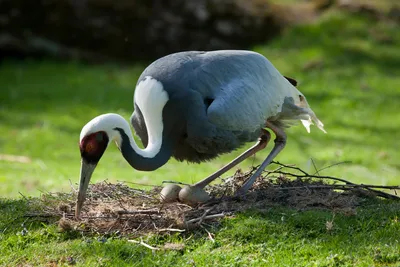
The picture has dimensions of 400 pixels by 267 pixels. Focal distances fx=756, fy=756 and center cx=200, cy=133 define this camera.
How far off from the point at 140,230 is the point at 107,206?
0.56 m

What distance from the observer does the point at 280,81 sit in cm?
811

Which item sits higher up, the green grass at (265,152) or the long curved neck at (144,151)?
the long curved neck at (144,151)

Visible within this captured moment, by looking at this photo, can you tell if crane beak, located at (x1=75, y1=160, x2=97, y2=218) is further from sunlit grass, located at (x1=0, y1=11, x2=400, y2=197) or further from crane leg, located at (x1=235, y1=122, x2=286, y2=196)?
sunlit grass, located at (x1=0, y1=11, x2=400, y2=197)

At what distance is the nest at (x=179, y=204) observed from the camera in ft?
22.1

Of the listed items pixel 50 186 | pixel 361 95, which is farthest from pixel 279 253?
pixel 361 95

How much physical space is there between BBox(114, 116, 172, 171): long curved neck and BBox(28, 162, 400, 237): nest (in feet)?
1.33

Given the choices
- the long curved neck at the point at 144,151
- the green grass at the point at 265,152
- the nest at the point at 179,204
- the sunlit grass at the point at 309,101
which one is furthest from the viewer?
the sunlit grass at the point at 309,101

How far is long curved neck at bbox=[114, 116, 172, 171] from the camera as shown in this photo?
703 centimetres

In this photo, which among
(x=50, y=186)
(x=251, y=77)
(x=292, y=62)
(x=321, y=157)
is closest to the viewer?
(x=251, y=77)

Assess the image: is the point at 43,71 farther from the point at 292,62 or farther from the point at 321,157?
the point at 321,157

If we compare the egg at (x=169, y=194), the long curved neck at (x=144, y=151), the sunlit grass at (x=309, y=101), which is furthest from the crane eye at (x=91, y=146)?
the sunlit grass at (x=309, y=101)

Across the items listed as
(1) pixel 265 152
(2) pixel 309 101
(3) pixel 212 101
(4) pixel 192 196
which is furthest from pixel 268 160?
(2) pixel 309 101

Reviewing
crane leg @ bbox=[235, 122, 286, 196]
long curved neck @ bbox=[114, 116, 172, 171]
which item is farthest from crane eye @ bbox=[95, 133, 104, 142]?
crane leg @ bbox=[235, 122, 286, 196]

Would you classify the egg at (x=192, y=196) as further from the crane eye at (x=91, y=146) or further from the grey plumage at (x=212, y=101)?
the crane eye at (x=91, y=146)
